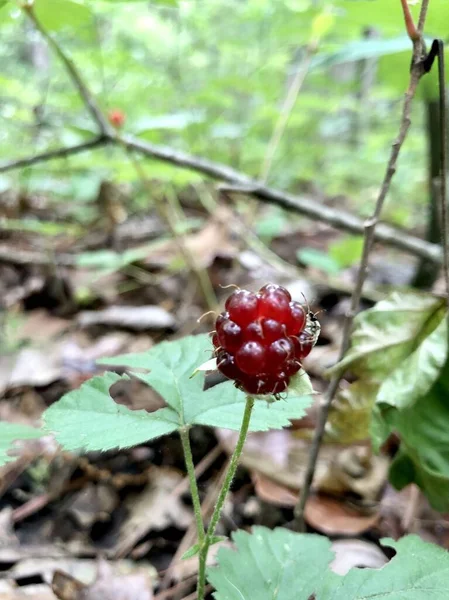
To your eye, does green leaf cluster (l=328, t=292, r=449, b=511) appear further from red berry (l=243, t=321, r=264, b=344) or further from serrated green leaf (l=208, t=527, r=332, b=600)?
red berry (l=243, t=321, r=264, b=344)

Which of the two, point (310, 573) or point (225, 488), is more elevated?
point (225, 488)

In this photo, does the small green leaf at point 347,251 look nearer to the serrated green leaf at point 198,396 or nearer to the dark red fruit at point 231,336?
the serrated green leaf at point 198,396

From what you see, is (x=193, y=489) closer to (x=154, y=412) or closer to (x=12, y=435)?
(x=154, y=412)

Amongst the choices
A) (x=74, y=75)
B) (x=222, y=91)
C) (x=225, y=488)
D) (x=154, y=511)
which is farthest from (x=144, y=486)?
(x=222, y=91)

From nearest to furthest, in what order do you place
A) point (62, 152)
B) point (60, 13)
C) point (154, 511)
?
point (154, 511), point (60, 13), point (62, 152)

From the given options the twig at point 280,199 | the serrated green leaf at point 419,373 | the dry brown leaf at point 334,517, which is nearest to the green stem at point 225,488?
the serrated green leaf at point 419,373

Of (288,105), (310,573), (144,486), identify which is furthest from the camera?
(288,105)

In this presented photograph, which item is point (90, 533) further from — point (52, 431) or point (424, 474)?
point (424, 474)
